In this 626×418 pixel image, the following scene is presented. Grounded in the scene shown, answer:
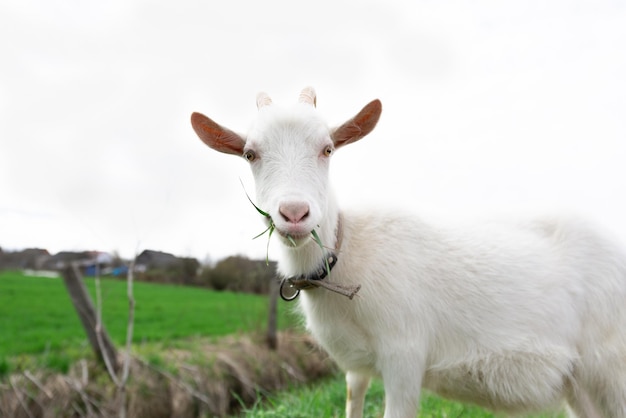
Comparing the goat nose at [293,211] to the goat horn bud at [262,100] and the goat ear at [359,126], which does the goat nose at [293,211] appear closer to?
the goat ear at [359,126]

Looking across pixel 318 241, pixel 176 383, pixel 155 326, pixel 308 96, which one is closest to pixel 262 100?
pixel 308 96

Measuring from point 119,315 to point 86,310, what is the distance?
8473 mm

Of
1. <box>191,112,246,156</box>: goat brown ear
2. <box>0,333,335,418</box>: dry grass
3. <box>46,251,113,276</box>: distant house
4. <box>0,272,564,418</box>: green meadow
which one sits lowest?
<box>0,333,335,418</box>: dry grass

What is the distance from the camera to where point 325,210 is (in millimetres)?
3047

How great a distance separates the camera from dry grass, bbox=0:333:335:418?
7355 millimetres

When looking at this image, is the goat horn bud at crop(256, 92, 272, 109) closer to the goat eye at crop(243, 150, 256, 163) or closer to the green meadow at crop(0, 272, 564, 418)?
the goat eye at crop(243, 150, 256, 163)

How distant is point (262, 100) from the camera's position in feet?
11.2

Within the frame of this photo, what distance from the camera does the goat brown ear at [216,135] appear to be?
3.08 m

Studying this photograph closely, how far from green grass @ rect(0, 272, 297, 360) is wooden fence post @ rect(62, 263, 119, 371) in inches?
18.9

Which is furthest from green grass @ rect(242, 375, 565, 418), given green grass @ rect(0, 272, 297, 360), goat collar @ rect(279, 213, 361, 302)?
green grass @ rect(0, 272, 297, 360)

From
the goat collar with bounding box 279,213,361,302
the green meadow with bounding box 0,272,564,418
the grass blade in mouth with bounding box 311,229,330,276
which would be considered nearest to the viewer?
the grass blade in mouth with bounding box 311,229,330,276

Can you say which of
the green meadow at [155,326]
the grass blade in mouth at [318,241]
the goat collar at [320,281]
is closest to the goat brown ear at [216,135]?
the grass blade in mouth at [318,241]

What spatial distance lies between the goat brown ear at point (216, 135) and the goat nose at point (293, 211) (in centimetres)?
66

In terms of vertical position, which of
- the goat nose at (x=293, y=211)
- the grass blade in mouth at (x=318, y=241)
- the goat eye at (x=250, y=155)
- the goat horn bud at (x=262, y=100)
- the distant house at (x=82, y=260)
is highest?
the goat horn bud at (x=262, y=100)
